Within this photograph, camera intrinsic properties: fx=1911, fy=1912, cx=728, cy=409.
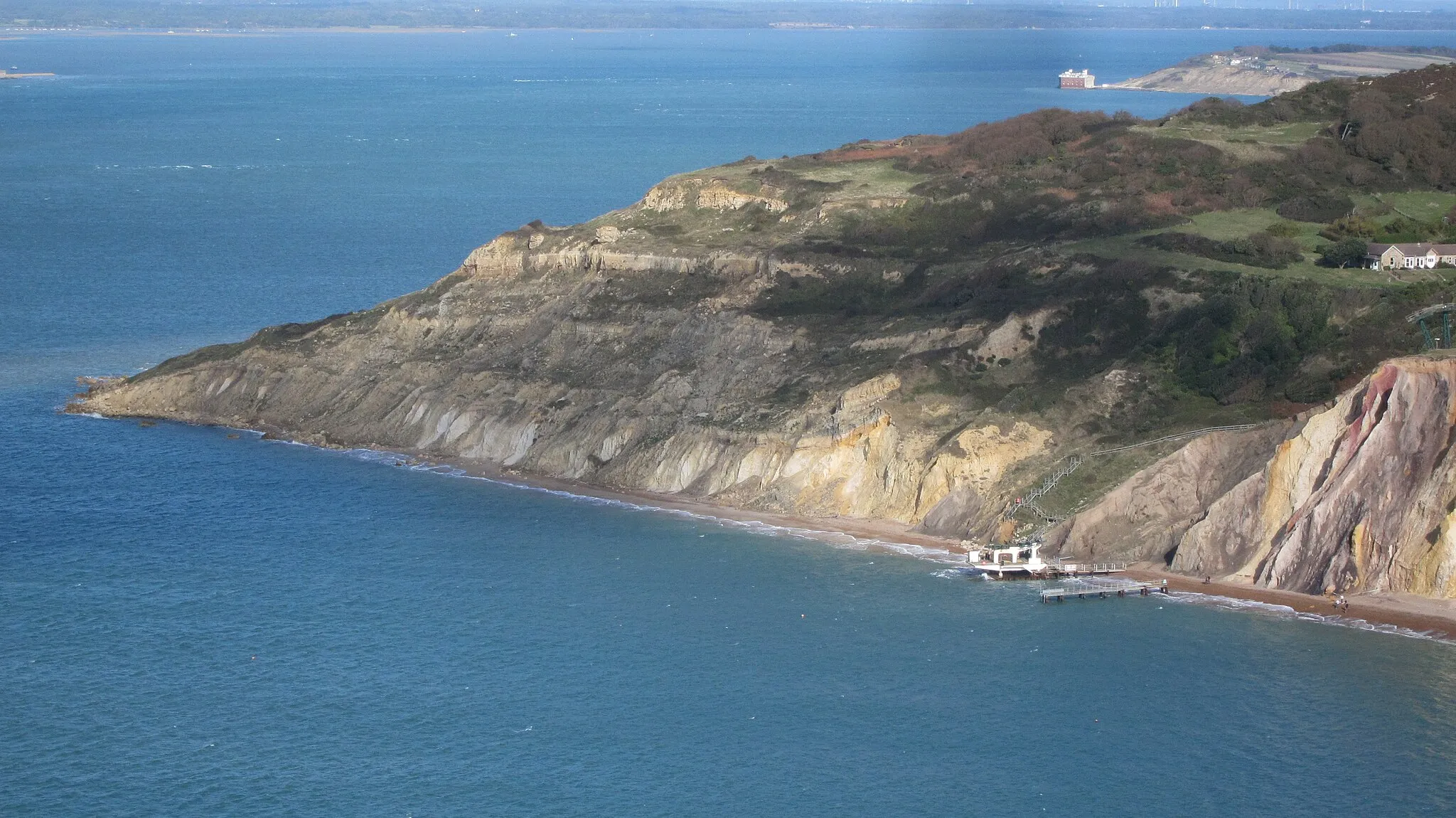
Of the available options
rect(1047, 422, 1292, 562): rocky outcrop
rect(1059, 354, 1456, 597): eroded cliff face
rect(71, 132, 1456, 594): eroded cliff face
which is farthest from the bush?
rect(1059, 354, 1456, 597): eroded cliff face

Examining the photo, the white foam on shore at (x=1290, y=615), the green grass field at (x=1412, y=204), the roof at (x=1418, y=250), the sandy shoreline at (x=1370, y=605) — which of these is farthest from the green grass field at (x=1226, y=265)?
the white foam on shore at (x=1290, y=615)

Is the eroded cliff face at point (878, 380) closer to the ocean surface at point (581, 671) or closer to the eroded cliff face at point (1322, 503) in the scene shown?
the eroded cliff face at point (1322, 503)

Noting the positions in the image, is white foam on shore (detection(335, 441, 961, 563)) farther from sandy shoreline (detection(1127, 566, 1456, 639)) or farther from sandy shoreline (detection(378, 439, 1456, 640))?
sandy shoreline (detection(1127, 566, 1456, 639))

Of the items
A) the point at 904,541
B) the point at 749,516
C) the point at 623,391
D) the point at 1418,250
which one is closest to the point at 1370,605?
the point at 904,541

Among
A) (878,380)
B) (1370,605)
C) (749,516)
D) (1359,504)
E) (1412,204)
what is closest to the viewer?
(1370,605)

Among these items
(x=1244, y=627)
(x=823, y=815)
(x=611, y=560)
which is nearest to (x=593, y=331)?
(x=611, y=560)

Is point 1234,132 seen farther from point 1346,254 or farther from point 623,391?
point 623,391

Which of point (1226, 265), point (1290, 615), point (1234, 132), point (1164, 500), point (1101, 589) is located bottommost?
point (1290, 615)
